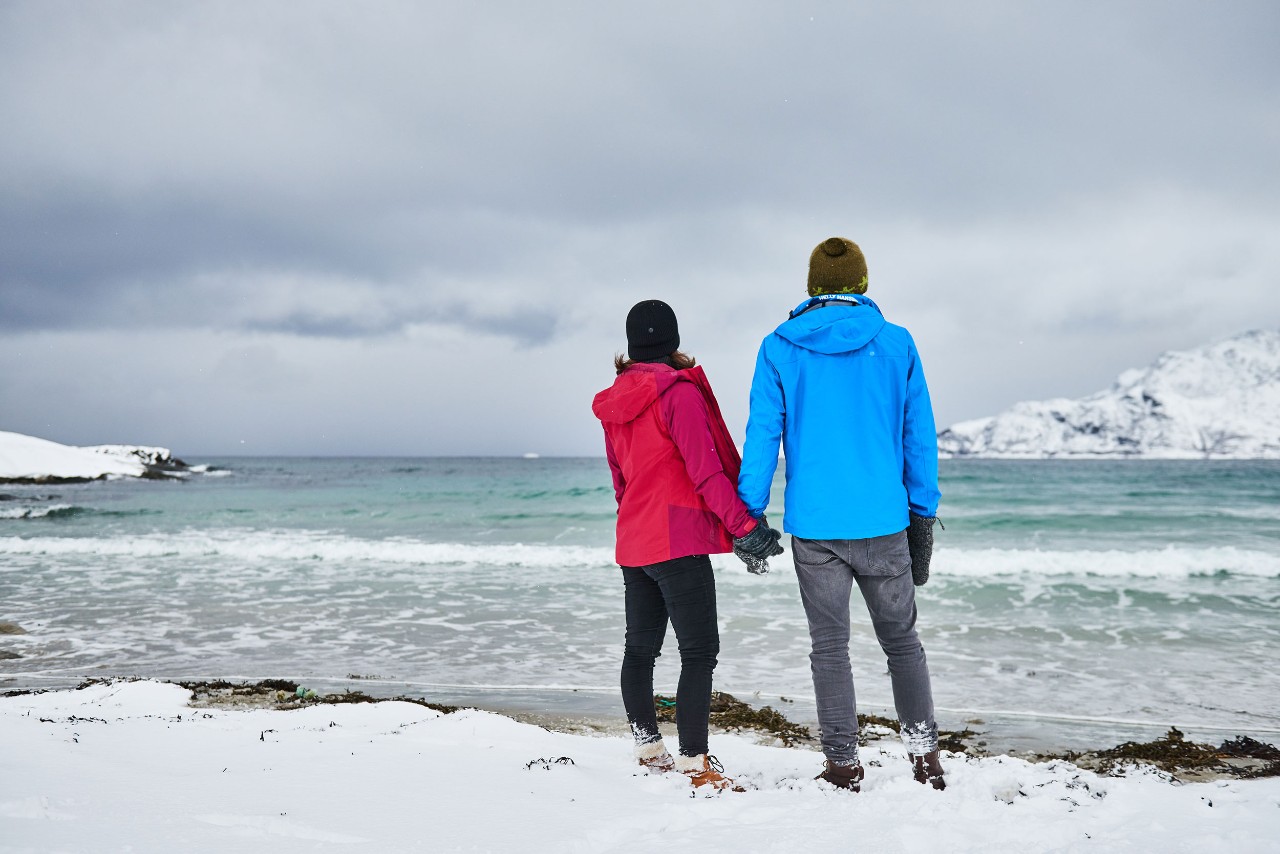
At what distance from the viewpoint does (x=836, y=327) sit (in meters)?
2.76

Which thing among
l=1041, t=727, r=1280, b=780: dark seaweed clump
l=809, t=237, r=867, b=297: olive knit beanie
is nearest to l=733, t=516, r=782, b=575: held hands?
l=809, t=237, r=867, b=297: olive knit beanie

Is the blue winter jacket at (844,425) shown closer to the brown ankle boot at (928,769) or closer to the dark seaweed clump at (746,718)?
the brown ankle boot at (928,769)

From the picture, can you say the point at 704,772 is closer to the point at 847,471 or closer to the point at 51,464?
the point at 847,471

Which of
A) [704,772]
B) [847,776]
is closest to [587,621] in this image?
[704,772]

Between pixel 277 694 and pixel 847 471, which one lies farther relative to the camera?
pixel 277 694

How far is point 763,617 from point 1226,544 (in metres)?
13.9

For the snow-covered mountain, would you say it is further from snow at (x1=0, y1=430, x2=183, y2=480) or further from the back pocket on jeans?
the back pocket on jeans

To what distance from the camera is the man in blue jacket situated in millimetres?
2736

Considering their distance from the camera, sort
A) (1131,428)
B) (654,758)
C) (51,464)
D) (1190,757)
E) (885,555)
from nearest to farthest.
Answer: (885,555), (654,758), (1190,757), (51,464), (1131,428)

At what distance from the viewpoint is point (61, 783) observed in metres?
2.35

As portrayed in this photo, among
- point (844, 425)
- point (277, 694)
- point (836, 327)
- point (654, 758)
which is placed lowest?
point (277, 694)

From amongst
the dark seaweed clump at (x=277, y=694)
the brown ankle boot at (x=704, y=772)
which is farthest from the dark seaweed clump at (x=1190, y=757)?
the dark seaweed clump at (x=277, y=694)

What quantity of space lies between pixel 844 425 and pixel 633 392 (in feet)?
2.64

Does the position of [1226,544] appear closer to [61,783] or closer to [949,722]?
[949,722]
